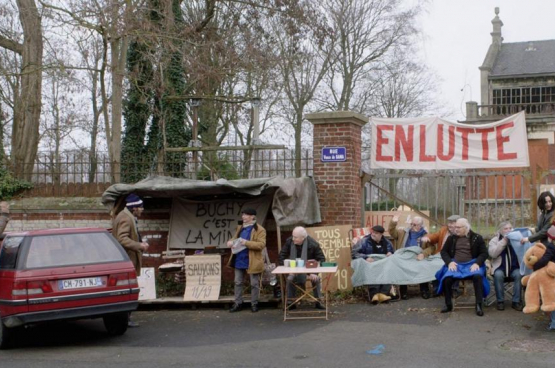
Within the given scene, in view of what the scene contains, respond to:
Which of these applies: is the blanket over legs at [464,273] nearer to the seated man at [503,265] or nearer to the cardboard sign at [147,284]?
the seated man at [503,265]

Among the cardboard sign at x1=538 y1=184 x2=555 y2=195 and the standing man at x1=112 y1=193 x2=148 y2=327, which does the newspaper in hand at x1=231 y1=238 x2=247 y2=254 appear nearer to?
the standing man at x1=112 y1=193 x2=148 y2=327

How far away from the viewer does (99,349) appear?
852 centimetres

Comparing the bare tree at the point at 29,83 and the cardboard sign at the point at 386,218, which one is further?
the bare tree at the point at 29,83

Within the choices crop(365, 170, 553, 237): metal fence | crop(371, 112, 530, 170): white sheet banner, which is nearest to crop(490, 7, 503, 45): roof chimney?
crop(365, 170, 553, 237): metal fence

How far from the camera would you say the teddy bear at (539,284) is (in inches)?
346

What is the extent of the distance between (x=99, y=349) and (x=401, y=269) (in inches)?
198

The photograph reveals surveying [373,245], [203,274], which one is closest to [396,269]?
[373,245]

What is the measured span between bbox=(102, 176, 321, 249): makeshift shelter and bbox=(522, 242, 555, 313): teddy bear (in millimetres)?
4018

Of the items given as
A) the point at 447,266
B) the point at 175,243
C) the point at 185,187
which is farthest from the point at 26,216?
the point at 447,266

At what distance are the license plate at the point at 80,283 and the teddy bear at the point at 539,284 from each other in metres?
5.63

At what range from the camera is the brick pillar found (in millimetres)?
12109

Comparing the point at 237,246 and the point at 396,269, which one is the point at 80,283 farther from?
the point at 396,269

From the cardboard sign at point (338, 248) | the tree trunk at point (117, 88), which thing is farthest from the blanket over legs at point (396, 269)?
the tree trunk at point (117, 88)

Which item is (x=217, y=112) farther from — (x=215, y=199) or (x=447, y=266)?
(x=447, y=266)
